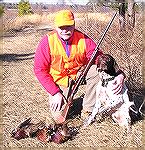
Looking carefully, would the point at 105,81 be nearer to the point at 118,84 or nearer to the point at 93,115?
the point at 118,84

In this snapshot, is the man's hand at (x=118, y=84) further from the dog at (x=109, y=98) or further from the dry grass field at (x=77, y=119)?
the dry grass field at (x=77, y=119)

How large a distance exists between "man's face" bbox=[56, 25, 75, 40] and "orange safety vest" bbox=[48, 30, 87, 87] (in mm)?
99

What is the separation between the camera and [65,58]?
4.54 meters

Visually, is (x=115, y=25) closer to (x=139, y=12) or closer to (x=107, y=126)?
(x=139, y=12)

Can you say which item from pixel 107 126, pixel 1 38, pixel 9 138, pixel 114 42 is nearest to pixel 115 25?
pixel 114 42

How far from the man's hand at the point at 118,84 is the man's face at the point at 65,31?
25.7 inches

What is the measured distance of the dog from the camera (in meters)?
4.23

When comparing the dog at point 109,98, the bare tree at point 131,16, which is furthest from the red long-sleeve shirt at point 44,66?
the bare tree at point 131,16

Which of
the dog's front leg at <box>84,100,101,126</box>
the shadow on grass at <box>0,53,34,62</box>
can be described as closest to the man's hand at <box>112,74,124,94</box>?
the dog's front leg at <box>84,100,101,126</box>

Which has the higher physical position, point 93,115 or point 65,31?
point 65,31

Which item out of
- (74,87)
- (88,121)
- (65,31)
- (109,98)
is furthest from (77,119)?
(65,31)

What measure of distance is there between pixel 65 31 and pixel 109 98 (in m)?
0.80

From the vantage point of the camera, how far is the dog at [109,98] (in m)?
4.23

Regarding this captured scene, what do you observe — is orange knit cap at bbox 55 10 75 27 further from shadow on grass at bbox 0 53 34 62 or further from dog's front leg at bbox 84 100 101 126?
shadow on grass at bbox 0 53 34 62
